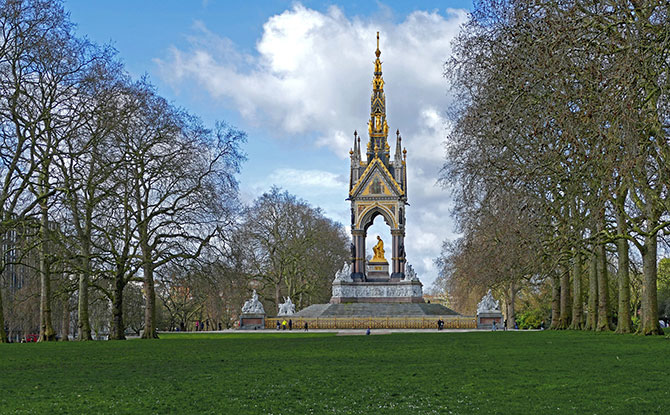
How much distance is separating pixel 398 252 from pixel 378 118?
39.6ft

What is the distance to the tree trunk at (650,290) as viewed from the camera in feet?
93.7

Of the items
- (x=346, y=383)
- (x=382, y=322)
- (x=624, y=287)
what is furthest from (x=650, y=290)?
(x=382, y=322)

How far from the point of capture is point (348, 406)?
31.4 ft

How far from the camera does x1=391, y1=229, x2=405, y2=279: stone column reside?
63487 mm

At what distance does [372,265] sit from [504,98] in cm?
4635

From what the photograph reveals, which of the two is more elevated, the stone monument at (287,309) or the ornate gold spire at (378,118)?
the ornate gold spire at (378,118)

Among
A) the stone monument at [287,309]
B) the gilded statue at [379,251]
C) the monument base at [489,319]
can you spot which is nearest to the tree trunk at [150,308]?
the stone monument at [287,309]

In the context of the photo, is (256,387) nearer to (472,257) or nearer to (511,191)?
(511,191)

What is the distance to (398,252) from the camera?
63906 mm

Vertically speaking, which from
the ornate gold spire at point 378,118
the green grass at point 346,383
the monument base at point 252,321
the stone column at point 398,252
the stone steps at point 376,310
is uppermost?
the ornate gold spire at point 378,118

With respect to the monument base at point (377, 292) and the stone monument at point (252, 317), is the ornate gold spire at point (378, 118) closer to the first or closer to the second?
the monument base at point (377, 292)

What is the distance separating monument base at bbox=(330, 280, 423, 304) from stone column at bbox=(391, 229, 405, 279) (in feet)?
5.01

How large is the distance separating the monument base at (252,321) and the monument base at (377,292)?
6.89 metres

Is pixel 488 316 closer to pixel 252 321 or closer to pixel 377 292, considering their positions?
pixel 377 292
